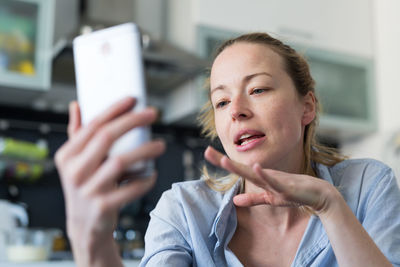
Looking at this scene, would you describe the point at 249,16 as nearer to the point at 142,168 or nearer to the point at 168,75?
the point at 168,75

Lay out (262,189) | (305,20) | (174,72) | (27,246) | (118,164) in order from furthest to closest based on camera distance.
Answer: (305,20)
(174,72)
(27,246)
(262,189)
(118,164)

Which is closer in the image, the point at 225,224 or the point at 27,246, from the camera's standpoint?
the point at 225,224

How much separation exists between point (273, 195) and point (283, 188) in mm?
43

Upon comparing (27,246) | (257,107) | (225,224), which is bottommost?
(27,246)

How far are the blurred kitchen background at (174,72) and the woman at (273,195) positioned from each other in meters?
1.25

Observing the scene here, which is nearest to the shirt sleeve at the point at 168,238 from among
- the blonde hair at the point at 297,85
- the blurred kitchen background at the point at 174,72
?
the blonde hair at the point at 297,85

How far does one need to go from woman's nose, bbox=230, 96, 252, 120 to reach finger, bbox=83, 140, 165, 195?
53cm

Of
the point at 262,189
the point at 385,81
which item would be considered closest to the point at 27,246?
the point at 262,189

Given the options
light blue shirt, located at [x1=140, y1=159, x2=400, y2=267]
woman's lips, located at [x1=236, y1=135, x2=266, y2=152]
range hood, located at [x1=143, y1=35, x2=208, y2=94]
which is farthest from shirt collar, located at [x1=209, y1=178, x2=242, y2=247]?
range hood, located at [x1=143, y1=35, x2=208, y2=94]

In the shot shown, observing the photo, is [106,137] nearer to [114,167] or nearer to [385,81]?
[114,167]

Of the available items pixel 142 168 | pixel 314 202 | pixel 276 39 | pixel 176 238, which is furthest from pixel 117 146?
pixel 276 39

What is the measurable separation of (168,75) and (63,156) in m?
2.19

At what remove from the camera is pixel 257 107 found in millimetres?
1112

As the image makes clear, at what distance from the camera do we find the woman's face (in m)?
1.09
